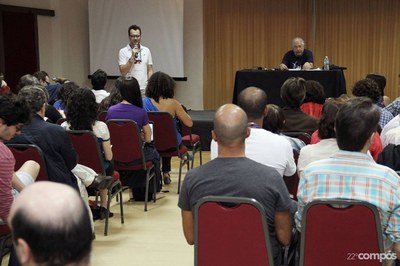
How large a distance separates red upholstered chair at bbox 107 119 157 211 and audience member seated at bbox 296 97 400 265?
2470 millimetres

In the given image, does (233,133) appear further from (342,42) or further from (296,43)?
(342,42)

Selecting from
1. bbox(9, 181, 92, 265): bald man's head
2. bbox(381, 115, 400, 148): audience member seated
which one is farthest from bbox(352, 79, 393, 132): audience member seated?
bbox(9, 181, 92, 265): bald man's head

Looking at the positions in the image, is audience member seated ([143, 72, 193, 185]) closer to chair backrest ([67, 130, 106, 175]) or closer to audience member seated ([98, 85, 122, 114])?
audience member seated ([98, 85, 122, 114])

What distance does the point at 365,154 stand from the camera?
228cm

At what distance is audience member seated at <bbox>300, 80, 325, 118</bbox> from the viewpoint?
4812mm

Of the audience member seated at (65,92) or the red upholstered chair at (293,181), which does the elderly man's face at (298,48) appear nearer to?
the audience member seated at (65,92)

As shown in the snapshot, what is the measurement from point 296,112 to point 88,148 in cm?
162

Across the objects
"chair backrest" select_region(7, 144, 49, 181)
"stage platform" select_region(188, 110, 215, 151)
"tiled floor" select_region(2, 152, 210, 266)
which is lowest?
"tiled floor" select_region(2, 152, 210, 266)

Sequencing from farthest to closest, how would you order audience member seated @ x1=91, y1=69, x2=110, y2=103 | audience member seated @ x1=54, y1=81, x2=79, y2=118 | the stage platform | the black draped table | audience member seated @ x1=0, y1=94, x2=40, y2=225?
the stage platform
the black draped table
audience member seated @ x1=91, y1=69, x2=110, y2=103
audience member seated @ x1=54, y1=81, x2=79, y2=118
audience member seated @ x1=0, y1=94, x2=40, y2=225

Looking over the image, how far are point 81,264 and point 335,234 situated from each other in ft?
4.38

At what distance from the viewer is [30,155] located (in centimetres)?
331

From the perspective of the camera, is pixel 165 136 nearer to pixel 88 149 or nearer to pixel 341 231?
pixel 88 149

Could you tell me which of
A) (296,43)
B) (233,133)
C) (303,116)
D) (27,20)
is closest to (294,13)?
(296,43)

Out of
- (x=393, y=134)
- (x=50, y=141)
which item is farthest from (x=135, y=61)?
(x=393, y=134)
